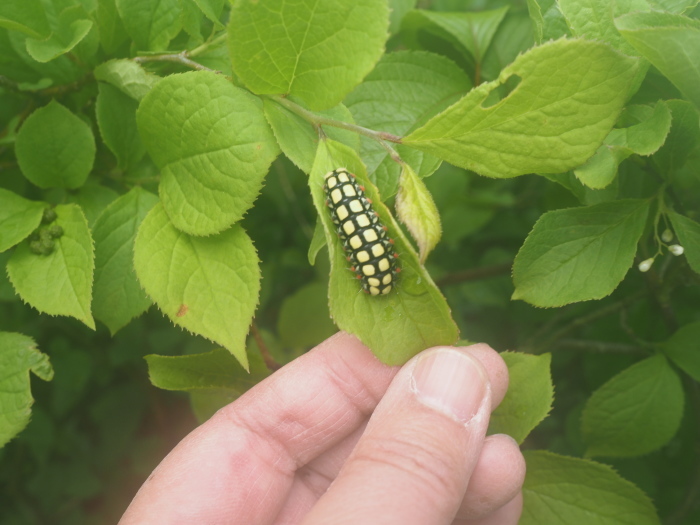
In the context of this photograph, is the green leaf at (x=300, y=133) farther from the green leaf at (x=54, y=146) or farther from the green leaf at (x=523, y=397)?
the green leaf at (x=523, y=397)

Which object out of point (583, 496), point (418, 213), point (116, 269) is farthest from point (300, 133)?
point (583, 496)

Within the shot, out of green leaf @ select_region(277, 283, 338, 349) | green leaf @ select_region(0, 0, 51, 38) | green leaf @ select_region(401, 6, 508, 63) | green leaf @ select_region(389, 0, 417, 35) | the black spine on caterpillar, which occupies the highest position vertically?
green leaf @ select_region(0, 0, 51, 38)

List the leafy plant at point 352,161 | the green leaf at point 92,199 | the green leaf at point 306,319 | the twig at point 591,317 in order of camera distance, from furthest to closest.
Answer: the green leaf at point 306,319, the twig at point 591,317, the green leaf at point 92,199, the leafy plant at point 352,161

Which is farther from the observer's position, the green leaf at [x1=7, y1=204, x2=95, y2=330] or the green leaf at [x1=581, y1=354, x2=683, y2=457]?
the green leaf at [x1=581, y1=354, x2=683, y2=457]

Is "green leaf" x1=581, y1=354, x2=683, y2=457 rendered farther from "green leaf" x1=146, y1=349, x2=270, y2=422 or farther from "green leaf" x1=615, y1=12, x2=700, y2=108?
"green leaf" x1=146, y1=349, x2=270, y2=422

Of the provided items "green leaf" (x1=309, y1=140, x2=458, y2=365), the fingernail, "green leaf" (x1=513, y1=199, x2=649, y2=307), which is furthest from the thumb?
"green leaf" (x1=513, y1=199, x2=649, y2=307)

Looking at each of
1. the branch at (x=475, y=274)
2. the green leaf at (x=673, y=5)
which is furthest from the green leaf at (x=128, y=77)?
the branch at (x=475, y=274)
